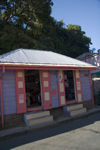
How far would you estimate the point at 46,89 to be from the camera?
22.5 ft

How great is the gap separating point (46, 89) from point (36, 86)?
1.46 metres

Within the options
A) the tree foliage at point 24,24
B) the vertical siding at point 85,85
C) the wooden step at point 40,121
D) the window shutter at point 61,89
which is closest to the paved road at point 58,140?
the wooden step at point 40,121

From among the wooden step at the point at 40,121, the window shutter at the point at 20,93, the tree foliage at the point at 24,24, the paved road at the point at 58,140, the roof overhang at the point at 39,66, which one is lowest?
the paved road at the point at 58,140

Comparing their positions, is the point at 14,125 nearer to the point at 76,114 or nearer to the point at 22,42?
the point at 76,114

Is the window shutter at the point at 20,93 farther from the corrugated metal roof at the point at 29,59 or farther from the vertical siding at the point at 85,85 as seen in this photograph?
the vertical siding at the point at 85,85

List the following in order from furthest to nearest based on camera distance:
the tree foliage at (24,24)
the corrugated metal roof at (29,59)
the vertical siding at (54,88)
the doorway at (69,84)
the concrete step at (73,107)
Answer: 1. the tree foliage at (24,24)
2. the doorway at (69,84)
3. the concrete step at (73,107)
4. the vertical siding at (54,88)
5. the corrugated metal roof at (29,59)

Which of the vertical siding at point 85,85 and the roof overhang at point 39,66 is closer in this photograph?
the roof overhang at point 39,66

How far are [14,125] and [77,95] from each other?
408 cm

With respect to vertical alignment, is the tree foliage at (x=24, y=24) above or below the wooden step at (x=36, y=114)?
above

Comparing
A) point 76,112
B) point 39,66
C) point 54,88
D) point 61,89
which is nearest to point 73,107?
point 76,112

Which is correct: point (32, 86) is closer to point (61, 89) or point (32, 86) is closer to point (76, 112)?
point (61, 89)

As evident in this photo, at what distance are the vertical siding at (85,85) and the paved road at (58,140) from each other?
10.5ft

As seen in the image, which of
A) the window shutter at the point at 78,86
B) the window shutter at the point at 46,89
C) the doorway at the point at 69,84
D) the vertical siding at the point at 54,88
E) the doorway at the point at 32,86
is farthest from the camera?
the doorway at the point at 69,84

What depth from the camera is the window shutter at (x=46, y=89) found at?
22.1 ft
